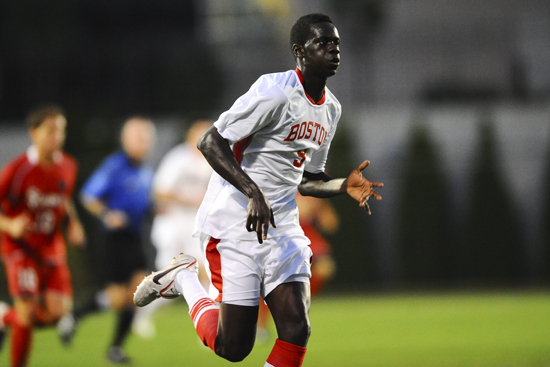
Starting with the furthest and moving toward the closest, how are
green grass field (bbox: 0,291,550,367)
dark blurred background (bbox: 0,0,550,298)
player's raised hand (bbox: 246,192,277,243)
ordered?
dark blurred background (bbox: 0,0,550,298) < green grass field (bbox: 0,291,550,367) < player's raised hand (bbox: 246,192,277,243)

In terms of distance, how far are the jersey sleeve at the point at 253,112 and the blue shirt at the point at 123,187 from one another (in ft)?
15.7

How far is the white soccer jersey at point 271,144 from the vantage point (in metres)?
3.85

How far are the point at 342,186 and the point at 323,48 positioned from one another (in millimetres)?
849

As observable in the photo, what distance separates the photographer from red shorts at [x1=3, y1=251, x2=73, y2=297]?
613 centimetres

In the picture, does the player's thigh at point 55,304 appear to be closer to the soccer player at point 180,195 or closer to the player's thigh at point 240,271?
the soccer player at point 180,195

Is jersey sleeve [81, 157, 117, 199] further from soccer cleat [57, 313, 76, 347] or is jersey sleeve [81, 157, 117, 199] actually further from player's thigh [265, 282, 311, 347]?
player's thigh [265, 282, 311, 347]

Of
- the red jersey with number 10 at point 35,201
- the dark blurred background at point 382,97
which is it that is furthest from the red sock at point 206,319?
the dark blurred background at point 382,97

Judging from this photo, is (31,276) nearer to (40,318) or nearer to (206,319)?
(40,318)

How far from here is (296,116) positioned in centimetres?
396

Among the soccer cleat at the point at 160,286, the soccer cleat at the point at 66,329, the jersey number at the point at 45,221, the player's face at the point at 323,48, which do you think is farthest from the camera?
the soccer cleat at the point at 66,329

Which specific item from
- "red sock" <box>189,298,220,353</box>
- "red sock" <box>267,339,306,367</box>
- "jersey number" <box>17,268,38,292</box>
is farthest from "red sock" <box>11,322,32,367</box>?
"red sock" <box>267,339,306,367</box>

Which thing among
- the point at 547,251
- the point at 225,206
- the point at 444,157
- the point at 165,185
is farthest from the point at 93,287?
the point at 225,206

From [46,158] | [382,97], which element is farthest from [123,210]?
[382,97]

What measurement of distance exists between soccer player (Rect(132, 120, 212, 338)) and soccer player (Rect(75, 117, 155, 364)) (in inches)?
10.8
